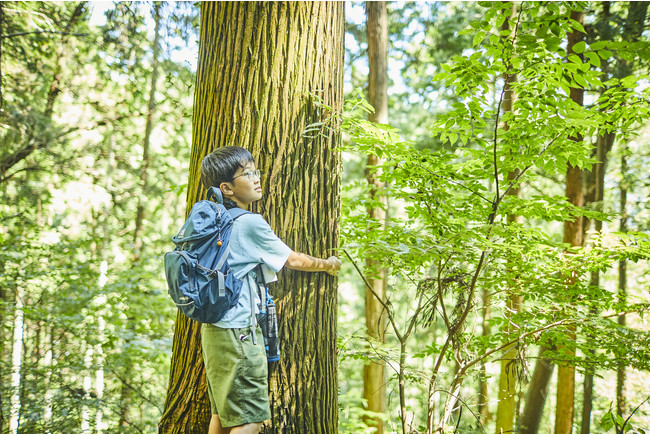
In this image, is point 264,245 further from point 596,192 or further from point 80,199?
point 80,199

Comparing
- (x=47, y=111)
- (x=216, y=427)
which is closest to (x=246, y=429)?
(x=216, y=427)

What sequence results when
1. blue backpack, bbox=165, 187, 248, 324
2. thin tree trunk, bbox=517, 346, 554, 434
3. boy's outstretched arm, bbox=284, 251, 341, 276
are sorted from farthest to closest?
thin tree trunk, bbox=517, 346, 554, 434
boy's outstretched arm, bbox=284, 251, 341, 276
blue backpack, bbox=165, 187, 248, 324

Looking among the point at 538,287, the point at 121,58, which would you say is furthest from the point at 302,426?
the point at 121,58

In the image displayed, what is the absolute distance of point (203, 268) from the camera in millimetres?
1840

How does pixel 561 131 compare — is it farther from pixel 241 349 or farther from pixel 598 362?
pixel 241 349

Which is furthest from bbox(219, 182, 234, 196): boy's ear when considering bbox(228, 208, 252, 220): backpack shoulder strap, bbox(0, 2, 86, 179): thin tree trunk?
bbox(0, 2, 86, 179): thin tree trunk

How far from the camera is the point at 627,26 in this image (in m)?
6.47

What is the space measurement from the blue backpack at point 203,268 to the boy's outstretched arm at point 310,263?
0.35 meters

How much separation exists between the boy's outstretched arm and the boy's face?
16.0 inches

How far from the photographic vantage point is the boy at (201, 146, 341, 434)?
78.4 inches

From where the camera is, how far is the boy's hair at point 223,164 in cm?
224

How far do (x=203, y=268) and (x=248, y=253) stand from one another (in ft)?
0.96

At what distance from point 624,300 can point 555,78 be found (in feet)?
7.44

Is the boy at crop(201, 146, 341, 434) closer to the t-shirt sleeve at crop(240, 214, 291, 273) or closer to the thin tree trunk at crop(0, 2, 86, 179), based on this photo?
the t-shirt sleeve at crop(240, 214, 291, 273)
